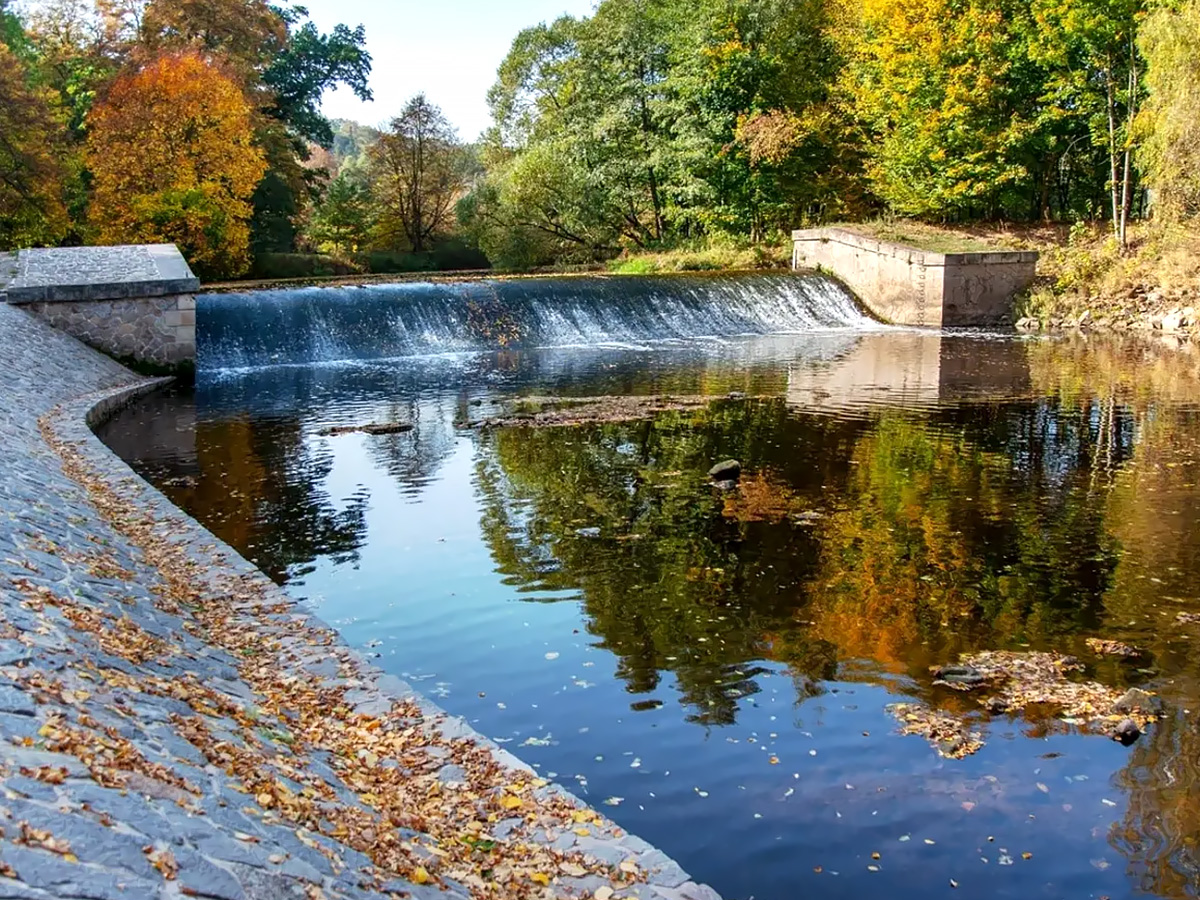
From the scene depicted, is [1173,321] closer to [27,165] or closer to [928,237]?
[928,237]

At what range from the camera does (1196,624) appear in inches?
276

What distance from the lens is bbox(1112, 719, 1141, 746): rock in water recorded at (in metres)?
5.43

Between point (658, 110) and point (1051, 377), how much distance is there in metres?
20.9

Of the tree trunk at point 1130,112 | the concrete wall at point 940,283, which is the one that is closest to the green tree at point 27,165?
the concrete wall at point 940,283

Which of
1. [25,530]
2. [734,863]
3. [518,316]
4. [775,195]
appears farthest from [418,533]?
[775,195]

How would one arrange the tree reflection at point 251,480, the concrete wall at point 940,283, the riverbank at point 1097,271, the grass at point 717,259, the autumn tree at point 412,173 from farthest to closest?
the autumn tree at point 412,173 → the grass at point 717,259 → the concrete wall at point 940,283 → the riverbank at point 1097,271 → the tree reflection at point 251,480

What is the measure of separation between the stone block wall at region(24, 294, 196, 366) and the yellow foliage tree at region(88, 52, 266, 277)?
1027cm

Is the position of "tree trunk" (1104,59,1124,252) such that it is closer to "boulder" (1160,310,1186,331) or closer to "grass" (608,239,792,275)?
"boulder" (1160,310,1186,331)

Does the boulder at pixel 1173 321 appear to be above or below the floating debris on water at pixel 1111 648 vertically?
above

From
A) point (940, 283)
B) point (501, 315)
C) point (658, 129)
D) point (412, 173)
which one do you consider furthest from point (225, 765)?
point (412, 173)

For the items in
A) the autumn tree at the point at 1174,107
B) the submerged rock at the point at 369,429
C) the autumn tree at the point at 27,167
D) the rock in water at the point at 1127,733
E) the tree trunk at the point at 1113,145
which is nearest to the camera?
the rock in water at the point at 1127,733

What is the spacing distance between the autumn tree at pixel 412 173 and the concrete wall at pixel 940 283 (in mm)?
21619

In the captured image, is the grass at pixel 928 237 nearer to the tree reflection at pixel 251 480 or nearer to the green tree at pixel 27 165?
the tree reflection at pixel 251 480

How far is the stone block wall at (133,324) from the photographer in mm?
18719
